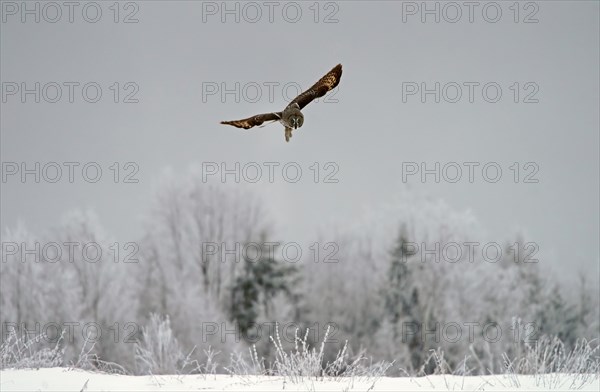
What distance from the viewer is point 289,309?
29.7m

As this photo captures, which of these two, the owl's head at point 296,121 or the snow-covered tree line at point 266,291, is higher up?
the owl's head at point 296,121

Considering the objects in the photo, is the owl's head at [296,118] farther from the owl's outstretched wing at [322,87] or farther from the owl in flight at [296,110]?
the owl's outstretched wing at [322,87]

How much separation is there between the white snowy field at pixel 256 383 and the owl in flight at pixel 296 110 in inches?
153

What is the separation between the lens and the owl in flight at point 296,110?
133 inches

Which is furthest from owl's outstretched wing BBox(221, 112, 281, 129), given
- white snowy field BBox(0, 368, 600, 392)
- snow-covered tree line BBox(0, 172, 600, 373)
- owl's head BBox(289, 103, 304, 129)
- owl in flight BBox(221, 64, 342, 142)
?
snow-covered tree line BBox(0, 172, 600, 373)

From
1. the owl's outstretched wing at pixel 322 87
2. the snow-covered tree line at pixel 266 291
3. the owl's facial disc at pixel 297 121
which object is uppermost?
the owl's outstretched wing at pixel 322 87

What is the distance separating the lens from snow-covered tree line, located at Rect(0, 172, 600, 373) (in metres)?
26.6

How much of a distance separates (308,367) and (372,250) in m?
29.1

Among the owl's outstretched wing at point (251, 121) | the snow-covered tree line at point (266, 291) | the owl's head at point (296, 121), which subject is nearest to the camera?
the owl's head at point (296, 121)

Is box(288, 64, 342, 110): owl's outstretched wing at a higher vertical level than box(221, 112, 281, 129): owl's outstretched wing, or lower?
higher

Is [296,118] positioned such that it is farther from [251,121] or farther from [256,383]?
[256,383]

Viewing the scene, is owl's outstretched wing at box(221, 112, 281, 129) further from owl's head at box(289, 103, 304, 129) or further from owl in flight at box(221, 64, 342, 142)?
owl's head at box(289, 103, 304, 129)

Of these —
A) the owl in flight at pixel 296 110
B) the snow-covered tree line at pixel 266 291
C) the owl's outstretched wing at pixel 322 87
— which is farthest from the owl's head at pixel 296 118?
the snow-covered tree line at pixel 266 291

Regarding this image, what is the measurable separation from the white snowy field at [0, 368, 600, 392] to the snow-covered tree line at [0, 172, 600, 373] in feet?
58.2
